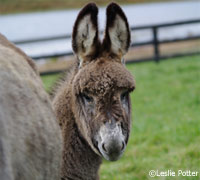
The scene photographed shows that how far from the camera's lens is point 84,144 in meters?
3.87

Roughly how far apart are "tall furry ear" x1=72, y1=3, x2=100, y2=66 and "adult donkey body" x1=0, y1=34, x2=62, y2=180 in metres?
0.51

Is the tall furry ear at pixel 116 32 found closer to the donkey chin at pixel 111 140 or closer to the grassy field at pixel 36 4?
the donkey chin at pixel 111 140

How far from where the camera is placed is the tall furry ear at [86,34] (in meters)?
3.81

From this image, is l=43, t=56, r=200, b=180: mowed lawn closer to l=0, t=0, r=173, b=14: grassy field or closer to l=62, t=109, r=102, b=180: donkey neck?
l=62, t=109, r=102, b=180: donkey neck

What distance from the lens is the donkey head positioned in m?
3.42

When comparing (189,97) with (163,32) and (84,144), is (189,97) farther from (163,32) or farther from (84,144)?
(163,32)

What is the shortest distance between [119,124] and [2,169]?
130 centimetres

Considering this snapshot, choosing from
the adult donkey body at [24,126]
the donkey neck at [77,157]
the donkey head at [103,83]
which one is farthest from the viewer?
the donkey neck at [77,157]

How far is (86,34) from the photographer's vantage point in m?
3.86

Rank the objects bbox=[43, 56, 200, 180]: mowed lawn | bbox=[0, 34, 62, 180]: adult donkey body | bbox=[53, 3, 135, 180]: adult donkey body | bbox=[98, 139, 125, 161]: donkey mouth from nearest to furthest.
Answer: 1. bbox=[0, 34, 62, 180]: adult donkey body
2. bbox=[98, 139, 125, 161]: donkey mouth
3. bbox=[53, 3, 135, 180]: adult donkey body
4. bbox=[43, 56, 200, 180]: mowed lawn

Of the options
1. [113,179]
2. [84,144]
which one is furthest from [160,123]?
[84,144]

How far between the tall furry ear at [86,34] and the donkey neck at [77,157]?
0.60m

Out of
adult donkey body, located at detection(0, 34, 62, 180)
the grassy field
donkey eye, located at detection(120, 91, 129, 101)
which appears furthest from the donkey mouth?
the grassy field

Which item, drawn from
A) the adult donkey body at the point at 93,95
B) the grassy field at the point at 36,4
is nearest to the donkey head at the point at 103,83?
the adult donkey body at the point at 93,95
